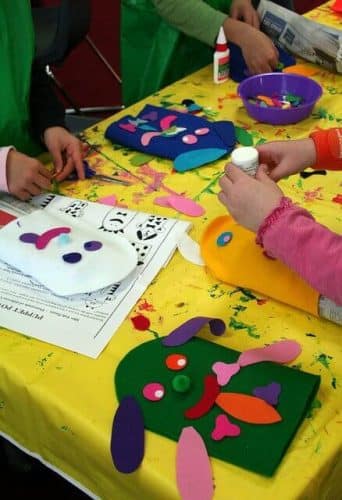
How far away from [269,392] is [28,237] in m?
0.42

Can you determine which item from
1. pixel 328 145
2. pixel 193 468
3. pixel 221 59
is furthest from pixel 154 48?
pixel 193 468

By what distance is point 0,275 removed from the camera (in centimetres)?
83

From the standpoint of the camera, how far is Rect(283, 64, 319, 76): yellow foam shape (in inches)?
51.9

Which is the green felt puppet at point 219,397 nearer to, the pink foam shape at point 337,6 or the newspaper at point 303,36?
the newspaper at point 303,36

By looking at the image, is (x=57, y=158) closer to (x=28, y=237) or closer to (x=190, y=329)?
(x=28, y=237)

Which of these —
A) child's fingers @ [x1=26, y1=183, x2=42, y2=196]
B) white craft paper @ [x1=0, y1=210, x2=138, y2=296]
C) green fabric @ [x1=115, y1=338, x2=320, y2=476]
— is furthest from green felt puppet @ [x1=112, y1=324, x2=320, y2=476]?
child's fingers @ [x1=26, y1=183, x2=42, y2=196]

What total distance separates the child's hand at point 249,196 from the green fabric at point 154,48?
802mm

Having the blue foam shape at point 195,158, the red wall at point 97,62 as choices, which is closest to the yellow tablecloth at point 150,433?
the blue foam shape at point 195,158

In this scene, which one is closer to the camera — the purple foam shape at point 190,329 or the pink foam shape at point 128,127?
the purple foam shape at point 190,329

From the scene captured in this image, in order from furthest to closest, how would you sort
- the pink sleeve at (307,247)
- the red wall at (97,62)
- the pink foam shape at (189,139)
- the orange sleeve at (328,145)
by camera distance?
1. the red wall at (97,62)
2. the pink foam shape at (189,139)
3. the orange sleeve at (328,145)
4. the pink sleeve at (307,247)

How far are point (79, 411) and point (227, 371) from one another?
0.53ft

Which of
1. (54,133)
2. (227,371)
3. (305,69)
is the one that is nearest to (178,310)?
(227,371)

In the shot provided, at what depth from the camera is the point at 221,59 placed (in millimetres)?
1289

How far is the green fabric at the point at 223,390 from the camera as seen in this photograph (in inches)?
22.9
